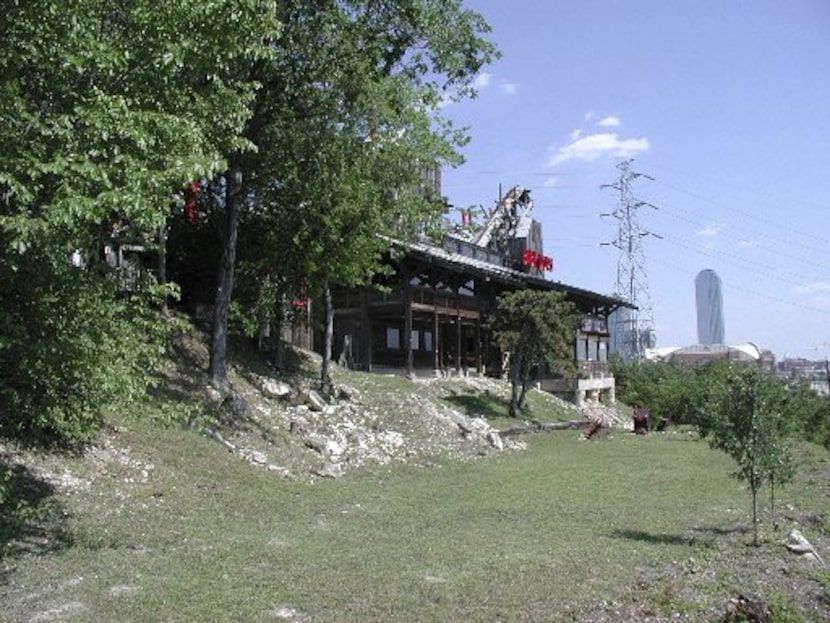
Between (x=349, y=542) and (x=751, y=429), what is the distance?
6.67m

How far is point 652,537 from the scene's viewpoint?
12.2 meters

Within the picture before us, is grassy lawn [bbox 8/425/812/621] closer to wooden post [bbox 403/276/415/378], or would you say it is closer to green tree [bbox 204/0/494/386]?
green tree [bbox 204/0/494/386]

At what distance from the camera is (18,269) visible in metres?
7.59

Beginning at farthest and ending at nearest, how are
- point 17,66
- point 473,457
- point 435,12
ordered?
point 473,457 → point 435,12 → point 17,66

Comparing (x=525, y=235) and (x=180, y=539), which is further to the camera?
(x=525, y=235)

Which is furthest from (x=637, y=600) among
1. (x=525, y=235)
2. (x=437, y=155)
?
(x=525, y=235)

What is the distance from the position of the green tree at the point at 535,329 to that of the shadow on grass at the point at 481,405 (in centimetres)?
72

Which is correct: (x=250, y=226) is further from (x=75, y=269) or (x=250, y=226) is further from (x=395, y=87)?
(x=75, y=269)

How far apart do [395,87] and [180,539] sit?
13.6 meters

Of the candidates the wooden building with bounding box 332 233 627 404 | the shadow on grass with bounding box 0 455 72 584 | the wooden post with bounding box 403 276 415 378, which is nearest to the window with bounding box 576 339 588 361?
the wooden building with bounding box 332 233 627 404

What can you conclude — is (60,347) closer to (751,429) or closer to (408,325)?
(751,429)

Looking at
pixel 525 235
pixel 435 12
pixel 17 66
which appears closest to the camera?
pixel 17 66

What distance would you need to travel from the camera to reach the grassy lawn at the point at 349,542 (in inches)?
306

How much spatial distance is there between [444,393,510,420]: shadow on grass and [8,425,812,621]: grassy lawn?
38.6 ft
